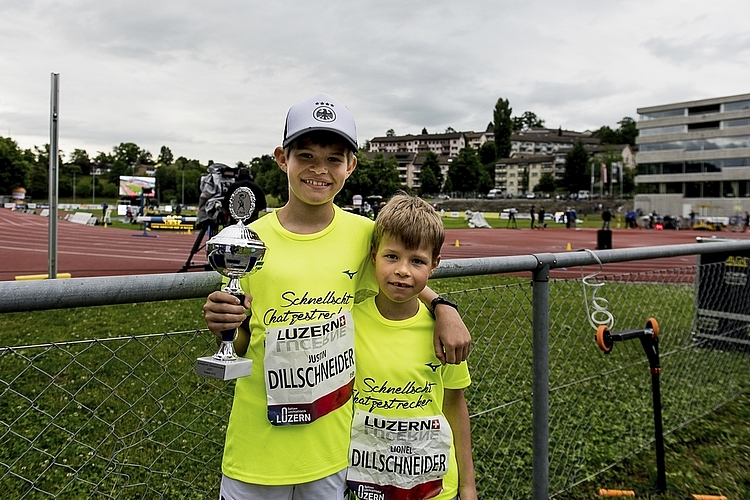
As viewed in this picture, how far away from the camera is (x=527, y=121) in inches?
6718

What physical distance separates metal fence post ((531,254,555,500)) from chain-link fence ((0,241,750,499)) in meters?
0.03

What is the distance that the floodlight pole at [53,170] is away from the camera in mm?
5613

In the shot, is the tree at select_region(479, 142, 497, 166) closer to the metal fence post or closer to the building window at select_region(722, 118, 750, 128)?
the building window at select_region(722, 118, 750, 128)

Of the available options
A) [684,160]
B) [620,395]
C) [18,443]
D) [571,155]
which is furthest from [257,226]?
[571,155]

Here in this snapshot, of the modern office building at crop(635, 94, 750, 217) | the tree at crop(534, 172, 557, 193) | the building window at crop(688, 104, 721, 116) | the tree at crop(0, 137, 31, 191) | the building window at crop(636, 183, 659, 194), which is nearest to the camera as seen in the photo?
the modern office building at crop(635, 94, 750, 217)

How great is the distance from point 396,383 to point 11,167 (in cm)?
10366

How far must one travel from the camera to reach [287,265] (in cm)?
156

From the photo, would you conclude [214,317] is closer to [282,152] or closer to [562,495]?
[282,152]

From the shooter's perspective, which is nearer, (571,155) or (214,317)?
(214,317)

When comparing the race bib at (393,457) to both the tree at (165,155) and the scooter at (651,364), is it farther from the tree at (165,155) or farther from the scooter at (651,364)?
the tree at (165,155)

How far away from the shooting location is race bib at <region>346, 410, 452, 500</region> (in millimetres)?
1670

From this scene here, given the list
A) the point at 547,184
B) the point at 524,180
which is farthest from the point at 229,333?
the point at 524,180

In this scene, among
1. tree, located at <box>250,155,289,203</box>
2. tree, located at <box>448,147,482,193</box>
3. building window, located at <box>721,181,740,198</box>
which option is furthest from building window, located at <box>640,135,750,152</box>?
tree, located at <box>250,155,289,203</box>

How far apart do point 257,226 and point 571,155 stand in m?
101
